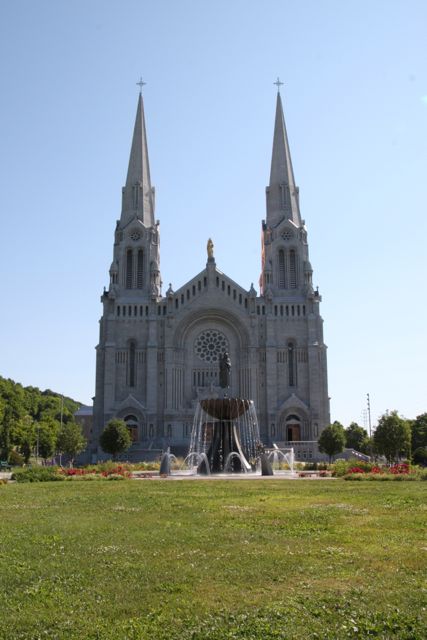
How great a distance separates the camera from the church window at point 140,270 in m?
73.9

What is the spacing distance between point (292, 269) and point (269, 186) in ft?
38.8

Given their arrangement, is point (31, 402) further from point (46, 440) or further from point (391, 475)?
point (391, 475)

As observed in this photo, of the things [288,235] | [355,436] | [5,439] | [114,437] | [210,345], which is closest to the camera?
[114,437]

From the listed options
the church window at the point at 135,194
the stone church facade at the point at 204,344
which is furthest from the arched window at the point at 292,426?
the church window at the point at 135,194

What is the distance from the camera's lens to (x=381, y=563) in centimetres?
977

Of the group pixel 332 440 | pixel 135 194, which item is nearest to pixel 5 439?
pixel 135 194

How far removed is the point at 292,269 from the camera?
7456 centimetres

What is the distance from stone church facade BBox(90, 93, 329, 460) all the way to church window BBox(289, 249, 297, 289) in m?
0.11

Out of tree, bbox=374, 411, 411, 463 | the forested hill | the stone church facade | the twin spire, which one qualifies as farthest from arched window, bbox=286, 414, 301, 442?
the forested hill

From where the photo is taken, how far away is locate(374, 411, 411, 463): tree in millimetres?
49281

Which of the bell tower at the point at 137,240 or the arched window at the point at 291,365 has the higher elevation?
the bell tower at the point at 137,240

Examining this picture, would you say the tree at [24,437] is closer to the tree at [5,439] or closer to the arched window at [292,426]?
the tree at [5,439]

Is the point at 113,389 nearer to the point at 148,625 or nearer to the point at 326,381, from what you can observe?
the point at 326,381

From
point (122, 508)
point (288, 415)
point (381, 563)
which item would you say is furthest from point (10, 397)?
point (381, 563)
